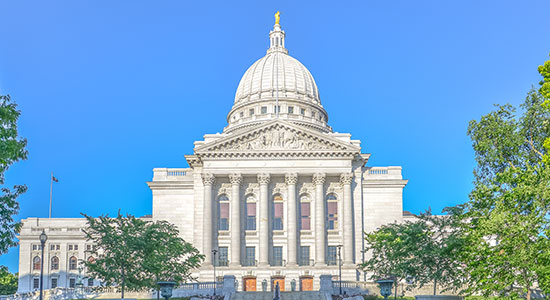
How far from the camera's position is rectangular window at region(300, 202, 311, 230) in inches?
2879

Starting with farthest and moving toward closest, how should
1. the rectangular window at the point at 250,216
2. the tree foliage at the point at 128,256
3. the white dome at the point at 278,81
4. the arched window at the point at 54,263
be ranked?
the white dome at the point at 278,81, the arched window at the point at 54,263, the rectangular window at the point at 250,216, the tree foliage at the point at 128,256

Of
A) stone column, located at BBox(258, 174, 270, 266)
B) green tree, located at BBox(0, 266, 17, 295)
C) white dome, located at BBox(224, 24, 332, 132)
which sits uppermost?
white dome, located at BBox(224, 24, 332, 132)

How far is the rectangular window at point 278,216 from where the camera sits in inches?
2876

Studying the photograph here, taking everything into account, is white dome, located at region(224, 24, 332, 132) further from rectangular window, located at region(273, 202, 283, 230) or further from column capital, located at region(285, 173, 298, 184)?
column capital, located at region(285, 173, 298, 184)

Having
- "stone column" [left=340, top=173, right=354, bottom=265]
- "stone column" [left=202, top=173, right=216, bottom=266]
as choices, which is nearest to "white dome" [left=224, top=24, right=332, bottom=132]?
"stone column" [left=340, top=173, right=354, bottom=265]

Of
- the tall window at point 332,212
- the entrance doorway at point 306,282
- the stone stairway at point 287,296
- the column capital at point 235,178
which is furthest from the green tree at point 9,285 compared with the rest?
the stone stairway at point 287,296

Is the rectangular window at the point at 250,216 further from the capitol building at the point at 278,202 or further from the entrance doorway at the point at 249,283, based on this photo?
the entrance doorway at the point at 249,283

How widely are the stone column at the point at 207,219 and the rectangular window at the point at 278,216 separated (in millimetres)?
6975

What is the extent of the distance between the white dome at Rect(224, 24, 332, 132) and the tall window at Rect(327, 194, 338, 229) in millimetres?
24432

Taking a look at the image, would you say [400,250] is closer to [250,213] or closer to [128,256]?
[128,256]

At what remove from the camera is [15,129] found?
95.5ft

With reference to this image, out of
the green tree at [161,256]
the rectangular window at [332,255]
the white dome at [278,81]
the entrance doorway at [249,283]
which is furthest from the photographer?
the white dome at [278,81]

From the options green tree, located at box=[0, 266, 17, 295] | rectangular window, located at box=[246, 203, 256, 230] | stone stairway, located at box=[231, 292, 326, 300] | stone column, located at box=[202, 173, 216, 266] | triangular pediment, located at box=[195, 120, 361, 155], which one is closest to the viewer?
stone stairway, located at box=[231, 292, 326, 300]

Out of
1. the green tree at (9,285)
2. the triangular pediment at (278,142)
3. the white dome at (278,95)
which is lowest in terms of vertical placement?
the green tree at (9,285)
